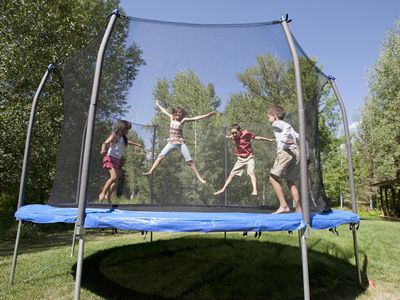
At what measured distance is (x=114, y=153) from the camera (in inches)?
154

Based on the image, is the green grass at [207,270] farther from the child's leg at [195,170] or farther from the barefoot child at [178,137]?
the barefoot child at [178,137]

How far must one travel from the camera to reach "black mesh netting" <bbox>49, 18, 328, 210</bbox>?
3.10 meters

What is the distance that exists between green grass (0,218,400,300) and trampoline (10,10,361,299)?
607 mm

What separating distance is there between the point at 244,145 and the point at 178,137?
87 centimetres

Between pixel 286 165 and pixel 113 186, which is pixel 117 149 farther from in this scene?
pixel 286 165

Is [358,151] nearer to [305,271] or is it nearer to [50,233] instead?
[50,233]

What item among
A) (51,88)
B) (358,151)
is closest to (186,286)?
(51,88)

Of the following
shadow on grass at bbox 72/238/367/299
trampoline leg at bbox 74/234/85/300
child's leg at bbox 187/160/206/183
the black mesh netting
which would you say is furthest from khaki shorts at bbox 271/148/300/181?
trampoline leg at bbox 74/234/85/300

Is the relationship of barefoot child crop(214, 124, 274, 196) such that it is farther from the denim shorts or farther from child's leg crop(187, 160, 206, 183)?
the denim shorts

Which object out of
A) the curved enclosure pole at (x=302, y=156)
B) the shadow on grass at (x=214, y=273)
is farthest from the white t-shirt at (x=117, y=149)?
the curved enclosure pole at (x=302, y=156)

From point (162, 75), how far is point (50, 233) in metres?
5.30

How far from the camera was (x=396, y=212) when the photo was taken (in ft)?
47.8

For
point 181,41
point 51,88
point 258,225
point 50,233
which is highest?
point 51,88

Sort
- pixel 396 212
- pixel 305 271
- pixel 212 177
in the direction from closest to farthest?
1. pixel 305 271
2. pixel 212 177
3. pixel 396 212
